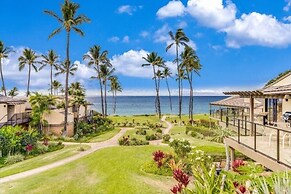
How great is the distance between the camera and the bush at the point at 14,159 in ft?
75.3

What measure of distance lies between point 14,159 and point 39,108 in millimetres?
11901

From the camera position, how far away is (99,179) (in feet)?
51.6

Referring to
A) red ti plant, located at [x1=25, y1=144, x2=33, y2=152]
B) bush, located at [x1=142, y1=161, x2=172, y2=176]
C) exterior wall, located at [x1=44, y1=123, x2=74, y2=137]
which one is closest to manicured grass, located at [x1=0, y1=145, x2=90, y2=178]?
red ti plant, located at [x1=25, y1=144, x2=33, y2=152]

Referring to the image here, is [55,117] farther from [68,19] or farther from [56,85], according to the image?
[56,85]

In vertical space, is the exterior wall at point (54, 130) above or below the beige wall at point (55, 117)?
below

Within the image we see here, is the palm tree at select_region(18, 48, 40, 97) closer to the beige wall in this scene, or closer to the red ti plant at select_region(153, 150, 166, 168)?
the beige wall

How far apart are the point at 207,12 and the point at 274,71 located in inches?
1595

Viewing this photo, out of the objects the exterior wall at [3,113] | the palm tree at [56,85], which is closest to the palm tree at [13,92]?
the palm tree at [56,85]

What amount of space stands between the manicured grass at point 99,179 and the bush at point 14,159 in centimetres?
569

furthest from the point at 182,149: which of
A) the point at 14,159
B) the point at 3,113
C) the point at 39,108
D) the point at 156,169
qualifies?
the point at 3,113

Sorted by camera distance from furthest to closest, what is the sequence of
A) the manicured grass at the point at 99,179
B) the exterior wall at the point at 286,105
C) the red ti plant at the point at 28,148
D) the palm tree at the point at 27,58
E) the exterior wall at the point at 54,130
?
the palm tree at the point at 27,58 < the exterior wall at the point at 54,130 < the red ti plant at the point at 28,148 < the exterior wall at the point at 286,105 < the manicured grass at the point at 99,179

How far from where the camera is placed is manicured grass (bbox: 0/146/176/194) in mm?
14078

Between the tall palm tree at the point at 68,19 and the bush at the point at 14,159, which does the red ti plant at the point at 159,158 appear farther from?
the tall palm tree at the point at 68,19

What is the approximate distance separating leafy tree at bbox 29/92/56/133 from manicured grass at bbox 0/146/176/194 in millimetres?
15638
